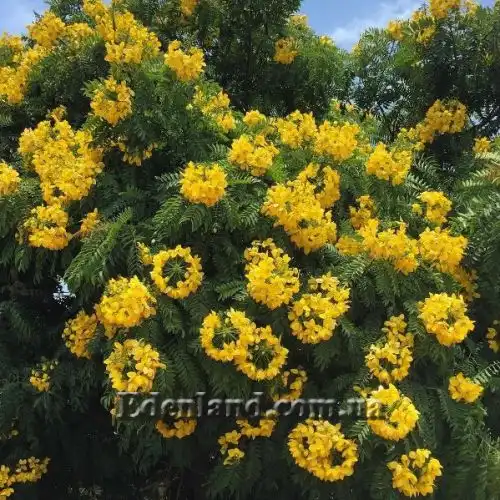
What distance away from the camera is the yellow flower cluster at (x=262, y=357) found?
282 cm

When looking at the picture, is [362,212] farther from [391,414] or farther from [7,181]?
[7,181]

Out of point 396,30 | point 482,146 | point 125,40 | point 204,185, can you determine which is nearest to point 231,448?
point 204,185

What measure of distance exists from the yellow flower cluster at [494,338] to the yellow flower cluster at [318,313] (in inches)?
42.7

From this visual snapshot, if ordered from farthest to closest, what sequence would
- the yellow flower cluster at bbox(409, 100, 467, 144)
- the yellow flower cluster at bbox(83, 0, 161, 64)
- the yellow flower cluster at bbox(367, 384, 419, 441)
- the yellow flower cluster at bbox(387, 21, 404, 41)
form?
the yellow flower cluster at bbox(387, 21, 404, 41)
the yellow flower cluster at bbox(409, 100, 467, 144)
the yellow flower cluster at bbox(83, 0, 161, 64)
the yellow flower cluster at bbox(367, 384, 419, 441)

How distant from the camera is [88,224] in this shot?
11.0ft

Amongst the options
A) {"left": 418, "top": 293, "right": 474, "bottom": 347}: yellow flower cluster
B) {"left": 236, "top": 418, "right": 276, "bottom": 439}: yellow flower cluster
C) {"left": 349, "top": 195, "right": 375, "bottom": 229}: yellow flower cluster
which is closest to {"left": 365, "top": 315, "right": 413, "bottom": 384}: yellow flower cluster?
{"left": 418, "top": 293, "right": 474, "bottom": 347}: yellow flower cluster

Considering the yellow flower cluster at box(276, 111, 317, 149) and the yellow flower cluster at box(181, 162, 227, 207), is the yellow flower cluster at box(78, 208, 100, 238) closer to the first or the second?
the yellow flower cluster at box(181, 162, 227, 207)

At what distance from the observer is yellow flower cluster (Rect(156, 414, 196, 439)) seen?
3.10 metres

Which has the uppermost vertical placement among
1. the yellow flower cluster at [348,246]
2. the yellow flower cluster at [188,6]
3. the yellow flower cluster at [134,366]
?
the yellow flower cluster at [188,6]

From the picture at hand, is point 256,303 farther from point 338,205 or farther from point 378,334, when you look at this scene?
point 338,205

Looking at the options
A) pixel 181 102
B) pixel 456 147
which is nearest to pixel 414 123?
pixel 456 147

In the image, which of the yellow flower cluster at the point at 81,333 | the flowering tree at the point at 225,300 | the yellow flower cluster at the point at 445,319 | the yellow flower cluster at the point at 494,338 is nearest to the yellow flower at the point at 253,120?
the flowering tree at the point at 225,300

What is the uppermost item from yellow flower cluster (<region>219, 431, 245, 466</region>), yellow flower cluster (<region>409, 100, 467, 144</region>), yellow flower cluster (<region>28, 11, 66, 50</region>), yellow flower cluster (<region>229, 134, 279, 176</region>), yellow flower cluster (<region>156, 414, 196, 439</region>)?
yellow flower cluster (<region>28, 11, 66, 50</region>)

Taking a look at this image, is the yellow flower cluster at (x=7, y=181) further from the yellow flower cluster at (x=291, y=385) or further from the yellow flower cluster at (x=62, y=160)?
the yellow flower cluster at (x=291, y=385)
